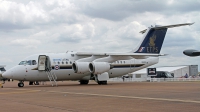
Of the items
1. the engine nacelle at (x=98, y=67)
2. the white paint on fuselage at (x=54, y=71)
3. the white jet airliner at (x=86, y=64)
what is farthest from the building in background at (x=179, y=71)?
the engine nacelle at (x=98, y=67)

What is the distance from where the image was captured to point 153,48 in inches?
1460

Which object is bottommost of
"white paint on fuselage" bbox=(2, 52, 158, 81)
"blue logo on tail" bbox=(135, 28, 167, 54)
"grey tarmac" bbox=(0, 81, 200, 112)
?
A: "grey tarmac" bbox=(0, 81, 200, 112)

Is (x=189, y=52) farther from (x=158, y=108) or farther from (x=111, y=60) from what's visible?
(x=111, y=60)

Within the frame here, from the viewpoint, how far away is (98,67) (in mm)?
31125

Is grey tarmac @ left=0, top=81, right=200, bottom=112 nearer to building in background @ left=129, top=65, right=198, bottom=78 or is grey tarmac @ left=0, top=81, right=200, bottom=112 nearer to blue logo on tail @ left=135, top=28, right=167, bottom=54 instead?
blue logo on tail @ left=135, top=28, right=167, bottom=54

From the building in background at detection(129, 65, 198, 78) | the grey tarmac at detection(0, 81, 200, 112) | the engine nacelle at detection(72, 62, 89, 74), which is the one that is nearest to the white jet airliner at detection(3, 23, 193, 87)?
the engine nacelle at detection(72, 62, 89, 74)

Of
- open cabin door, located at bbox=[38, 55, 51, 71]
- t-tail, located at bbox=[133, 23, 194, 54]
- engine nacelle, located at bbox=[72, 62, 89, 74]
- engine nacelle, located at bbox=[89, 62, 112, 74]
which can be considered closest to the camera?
engine nacelle, located at bbox=[72, 62, 89, 74]

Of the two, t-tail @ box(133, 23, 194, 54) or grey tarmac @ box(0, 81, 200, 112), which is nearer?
grey tarmac @ box(0, 81, 200, 112)

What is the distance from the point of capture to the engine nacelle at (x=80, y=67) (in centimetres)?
3060

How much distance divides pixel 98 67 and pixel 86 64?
131cm

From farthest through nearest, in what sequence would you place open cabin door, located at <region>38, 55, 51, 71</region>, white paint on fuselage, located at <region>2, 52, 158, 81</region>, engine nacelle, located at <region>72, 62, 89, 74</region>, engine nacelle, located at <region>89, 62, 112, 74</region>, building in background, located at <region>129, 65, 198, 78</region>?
building in background, located at <region>129, 65, 198, 78</region> → engine nacelle, located at <region>89, 62, 112, 74</region> → open cabin door, located at <region>38, 55, 51, 71</region> → engine nacelle, located at <region>72, 62, 89, 74</region> → white paint on fuselage, located at <region>2, 52, 158, 81</region>

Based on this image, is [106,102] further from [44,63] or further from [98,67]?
[44,63]

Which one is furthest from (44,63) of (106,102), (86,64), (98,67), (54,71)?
(106,102)

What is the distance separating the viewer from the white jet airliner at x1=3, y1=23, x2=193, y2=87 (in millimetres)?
30656
